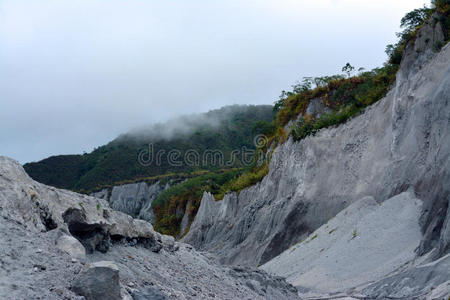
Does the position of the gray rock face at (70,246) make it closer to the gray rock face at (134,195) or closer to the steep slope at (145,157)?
the steep slope at (145,157)

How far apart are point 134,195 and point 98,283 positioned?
7420 centimetres

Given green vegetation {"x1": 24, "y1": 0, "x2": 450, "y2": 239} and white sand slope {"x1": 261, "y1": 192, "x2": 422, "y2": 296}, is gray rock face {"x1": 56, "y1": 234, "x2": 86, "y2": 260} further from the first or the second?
green vegetation {"x1": 24, "y1": 0, "x2": 450, "y2": 239}

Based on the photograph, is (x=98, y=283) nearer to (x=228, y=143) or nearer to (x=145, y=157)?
(x=145, y=157)

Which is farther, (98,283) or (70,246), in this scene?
(70,246)

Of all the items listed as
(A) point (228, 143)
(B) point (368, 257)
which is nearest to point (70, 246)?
(B) point (368, 257)

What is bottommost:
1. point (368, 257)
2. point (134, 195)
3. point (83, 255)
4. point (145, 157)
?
point (368, 257)

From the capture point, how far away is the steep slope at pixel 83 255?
6863mm

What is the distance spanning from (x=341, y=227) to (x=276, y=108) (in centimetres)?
2580

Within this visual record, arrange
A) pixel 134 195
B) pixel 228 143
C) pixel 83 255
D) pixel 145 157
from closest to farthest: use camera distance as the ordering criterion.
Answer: pixel 83 255
pixel 134 195
pixel 145 157
pixel 228 143

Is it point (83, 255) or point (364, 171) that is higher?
point (83, 255)

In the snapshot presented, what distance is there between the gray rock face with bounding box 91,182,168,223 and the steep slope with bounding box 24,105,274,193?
2.13 m

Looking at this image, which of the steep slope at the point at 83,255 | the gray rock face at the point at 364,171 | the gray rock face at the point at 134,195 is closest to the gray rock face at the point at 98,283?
the steep slope at the point at 83,255

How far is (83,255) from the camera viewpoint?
855 cm

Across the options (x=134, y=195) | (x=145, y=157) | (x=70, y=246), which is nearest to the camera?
(x=70, y=246)
